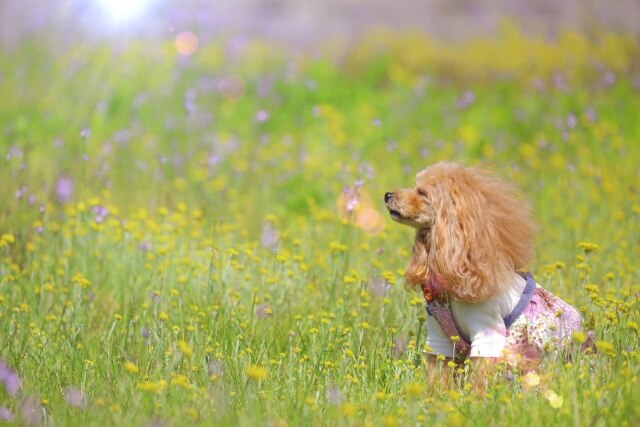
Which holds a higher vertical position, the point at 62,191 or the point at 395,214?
the point at 395,214

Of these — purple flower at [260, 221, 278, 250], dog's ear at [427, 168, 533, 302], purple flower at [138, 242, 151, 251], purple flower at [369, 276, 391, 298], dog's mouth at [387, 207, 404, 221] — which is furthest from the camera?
purple flower at [260, 221, 278, 250]

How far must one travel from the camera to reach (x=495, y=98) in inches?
365

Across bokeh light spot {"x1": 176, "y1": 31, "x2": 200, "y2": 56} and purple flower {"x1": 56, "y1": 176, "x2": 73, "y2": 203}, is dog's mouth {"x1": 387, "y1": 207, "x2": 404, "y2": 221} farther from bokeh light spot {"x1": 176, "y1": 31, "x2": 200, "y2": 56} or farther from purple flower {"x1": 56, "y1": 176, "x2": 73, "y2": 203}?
bokeh light spot {"x1": 176, "y1": 31, "x2": 200, "y2": 56}

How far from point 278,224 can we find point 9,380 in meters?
2.81

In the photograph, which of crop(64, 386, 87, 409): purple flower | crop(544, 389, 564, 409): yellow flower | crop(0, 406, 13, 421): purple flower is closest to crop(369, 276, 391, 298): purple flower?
crop(544, 389, 564, 409): yellow flower

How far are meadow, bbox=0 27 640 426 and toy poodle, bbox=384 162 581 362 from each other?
0.50ft

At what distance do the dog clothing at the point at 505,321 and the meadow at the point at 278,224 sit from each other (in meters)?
0.13

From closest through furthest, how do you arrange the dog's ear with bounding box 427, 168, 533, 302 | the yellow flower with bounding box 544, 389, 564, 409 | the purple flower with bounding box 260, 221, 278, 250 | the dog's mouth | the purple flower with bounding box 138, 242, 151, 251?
the yellow flower with bounding box 544, 389, 564, 409 < the dog's ear with bounding box 427, 168, 533, 302 < the dog's mouth < the purple flower with bounding box 138, 242, 151, 251 < the purple flower with bounding box 260, 221, 278, 250

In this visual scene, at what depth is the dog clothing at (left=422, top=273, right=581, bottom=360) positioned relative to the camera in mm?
3639

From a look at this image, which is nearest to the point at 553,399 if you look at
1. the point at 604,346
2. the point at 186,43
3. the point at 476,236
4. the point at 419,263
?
the point at 604,346

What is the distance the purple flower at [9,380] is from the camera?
3170 mm

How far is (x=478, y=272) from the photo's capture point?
3604 mm

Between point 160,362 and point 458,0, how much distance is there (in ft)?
33.8

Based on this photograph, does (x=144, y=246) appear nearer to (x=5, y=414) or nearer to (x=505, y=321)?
(x=5, y=414)
